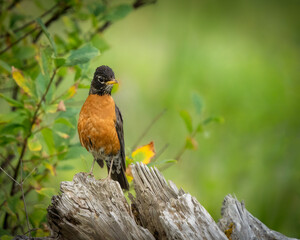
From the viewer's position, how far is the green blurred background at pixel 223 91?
6.08 m

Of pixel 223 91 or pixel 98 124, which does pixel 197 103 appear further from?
pixel 223 91

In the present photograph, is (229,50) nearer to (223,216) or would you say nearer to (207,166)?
(207,166)

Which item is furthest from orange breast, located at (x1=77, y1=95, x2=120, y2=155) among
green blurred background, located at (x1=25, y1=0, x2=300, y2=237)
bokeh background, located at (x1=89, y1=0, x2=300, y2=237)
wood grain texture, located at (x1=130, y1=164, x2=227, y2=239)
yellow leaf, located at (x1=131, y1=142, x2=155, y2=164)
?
green blurred background, located at (x1=25, y1=0, x2=300, y2=237)

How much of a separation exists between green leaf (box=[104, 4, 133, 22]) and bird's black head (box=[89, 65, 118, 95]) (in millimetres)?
456

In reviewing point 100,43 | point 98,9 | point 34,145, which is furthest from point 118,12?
point 34,145

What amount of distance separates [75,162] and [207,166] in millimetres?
2079

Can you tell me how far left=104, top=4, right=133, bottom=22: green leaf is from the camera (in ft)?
11.1

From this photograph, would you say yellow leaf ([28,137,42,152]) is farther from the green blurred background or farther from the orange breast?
the green blurred background

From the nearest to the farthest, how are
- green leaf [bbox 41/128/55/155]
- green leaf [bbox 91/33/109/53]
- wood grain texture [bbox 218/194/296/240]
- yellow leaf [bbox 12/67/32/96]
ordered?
wood grain texture [bbox 218/194/296/240] → yellow leaf [bbox 12/67/32/96] → green leaf [bbox 41/128/55/155] → green leaf [bbox 91/33/109/53]

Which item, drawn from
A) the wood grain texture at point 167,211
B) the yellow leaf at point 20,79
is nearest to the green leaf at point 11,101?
the yellow leaf at point 20,79

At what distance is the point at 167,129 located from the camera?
6.84 m

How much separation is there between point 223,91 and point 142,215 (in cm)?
557

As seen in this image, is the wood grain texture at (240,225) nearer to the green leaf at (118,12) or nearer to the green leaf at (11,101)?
the green leaf at (11,101)

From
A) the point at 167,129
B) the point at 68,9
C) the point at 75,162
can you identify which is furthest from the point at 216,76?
the point at 68,9
